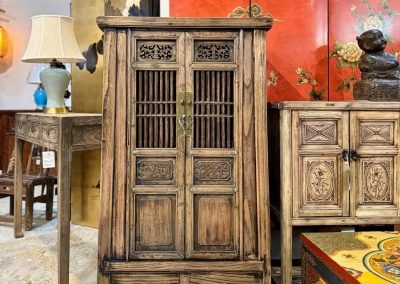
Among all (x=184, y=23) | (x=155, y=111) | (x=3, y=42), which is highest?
(x=3, y=42)

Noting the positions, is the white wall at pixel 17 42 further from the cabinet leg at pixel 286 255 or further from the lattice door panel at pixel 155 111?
the cabinet leg at pixel 286 255

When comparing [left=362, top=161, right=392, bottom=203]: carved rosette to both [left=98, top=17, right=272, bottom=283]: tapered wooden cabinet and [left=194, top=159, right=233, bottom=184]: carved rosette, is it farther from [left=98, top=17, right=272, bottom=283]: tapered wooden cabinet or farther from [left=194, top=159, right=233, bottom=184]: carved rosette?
[left=194, top=159, right=233, bottom=184]: carved rosette

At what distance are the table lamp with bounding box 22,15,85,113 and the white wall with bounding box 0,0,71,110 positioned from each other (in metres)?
2.63

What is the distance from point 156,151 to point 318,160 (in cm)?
79

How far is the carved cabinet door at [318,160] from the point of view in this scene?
6.06 feet

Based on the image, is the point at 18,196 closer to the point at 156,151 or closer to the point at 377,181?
the point at 156,151

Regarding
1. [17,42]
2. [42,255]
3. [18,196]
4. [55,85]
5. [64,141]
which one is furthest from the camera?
[17,42]

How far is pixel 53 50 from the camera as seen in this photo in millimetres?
2570

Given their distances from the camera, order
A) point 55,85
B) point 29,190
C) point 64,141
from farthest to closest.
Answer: point 29,190 < point 55,85 < point 64,141

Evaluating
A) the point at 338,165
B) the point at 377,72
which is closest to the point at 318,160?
the point at 338,165

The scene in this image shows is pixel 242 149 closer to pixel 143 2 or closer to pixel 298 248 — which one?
pixel 298 248

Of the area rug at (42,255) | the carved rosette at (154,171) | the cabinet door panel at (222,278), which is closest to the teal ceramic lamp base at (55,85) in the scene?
the area rug at (42,255)

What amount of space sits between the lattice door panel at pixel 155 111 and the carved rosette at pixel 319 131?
64 centimetres

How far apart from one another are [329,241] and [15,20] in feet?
16.4
